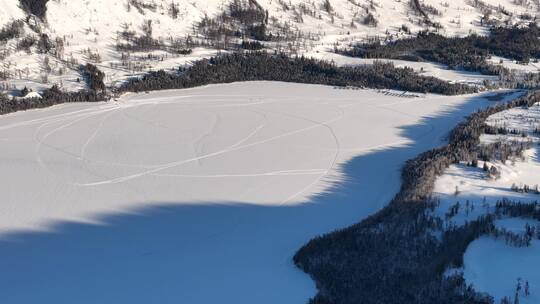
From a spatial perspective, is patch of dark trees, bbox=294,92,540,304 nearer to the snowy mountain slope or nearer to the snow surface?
the snow surface

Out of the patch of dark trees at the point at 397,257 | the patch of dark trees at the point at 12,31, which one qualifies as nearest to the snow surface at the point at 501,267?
the patch of dark trees at the point at 397,257

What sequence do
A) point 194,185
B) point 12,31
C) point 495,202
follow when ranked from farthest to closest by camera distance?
point 12,31 → point 194,185 → point 495,202

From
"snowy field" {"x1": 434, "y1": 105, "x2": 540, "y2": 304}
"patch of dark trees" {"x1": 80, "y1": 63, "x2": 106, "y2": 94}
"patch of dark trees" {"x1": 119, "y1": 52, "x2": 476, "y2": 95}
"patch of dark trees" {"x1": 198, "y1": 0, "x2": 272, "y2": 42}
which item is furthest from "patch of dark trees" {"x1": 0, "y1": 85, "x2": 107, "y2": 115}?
"snowy field" {"x1": 434, "y1": 105, "x2": 540, "y2": 304}

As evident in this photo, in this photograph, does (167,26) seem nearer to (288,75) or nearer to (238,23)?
(238,23)

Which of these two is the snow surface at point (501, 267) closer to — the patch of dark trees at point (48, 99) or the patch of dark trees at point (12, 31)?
the patch of dark trees at point (48, 99)

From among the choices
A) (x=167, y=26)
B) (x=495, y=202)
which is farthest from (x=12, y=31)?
A: (x=495, y=202)

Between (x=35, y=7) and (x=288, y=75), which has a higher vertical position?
(x=35, y=7)
